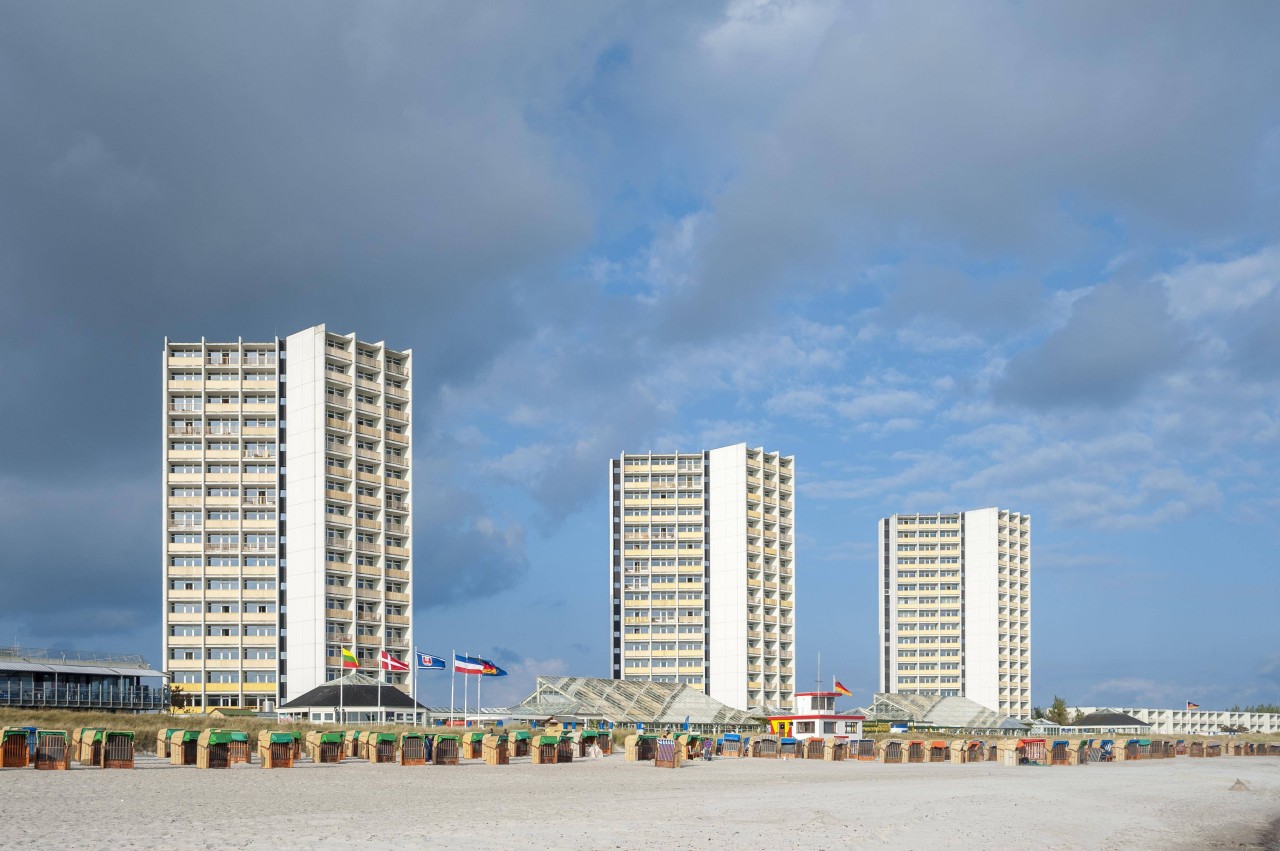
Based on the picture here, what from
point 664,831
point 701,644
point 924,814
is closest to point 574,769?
point 924,814

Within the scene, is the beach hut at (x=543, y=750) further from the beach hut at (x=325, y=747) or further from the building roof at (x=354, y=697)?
the building roof at (x=354, y=697)

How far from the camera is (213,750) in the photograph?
157ft

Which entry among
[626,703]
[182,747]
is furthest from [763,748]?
[626,703]

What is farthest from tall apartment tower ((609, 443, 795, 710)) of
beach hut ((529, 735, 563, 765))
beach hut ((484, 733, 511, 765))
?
beach hut ((484, 733, 511, 765))

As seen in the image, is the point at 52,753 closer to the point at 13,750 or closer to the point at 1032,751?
the point at 13,750

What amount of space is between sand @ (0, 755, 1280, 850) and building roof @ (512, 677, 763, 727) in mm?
70630

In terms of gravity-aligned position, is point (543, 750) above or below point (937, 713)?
above

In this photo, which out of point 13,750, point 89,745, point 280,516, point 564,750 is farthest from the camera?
point 280,516

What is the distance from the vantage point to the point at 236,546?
128m

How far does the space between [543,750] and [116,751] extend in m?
19.5

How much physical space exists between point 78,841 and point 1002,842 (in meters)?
18.8

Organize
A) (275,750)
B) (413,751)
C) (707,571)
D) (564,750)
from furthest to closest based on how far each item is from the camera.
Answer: (707,571) < (564,750) < (413,751) < (275,750)

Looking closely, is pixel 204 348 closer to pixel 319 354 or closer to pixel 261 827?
pixel 319 354

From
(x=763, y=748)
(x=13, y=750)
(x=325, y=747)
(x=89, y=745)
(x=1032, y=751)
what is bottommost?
(x=763, y=748)
